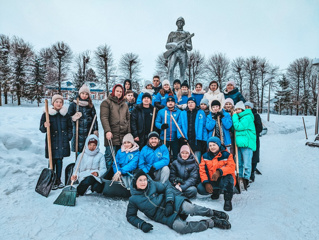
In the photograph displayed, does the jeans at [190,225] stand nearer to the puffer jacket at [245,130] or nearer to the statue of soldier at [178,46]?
the puffer jacket at [245,130]

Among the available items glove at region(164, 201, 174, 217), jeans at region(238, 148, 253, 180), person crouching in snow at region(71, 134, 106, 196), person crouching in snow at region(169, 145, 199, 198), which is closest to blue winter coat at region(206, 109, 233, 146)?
jeans at region(238, 148, 253, 180)

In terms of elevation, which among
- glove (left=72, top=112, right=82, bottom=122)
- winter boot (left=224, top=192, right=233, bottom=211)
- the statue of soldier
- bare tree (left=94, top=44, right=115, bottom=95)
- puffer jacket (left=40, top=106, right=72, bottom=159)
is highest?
bare tree (left=94, top=44, right=115, bottom=95)

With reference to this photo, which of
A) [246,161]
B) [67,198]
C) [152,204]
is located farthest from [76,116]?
[246,161]

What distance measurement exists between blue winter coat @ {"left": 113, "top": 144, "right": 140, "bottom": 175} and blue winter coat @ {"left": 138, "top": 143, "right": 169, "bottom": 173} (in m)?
0.10

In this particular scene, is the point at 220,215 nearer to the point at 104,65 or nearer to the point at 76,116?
the point at 76,116

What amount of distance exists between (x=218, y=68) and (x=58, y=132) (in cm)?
3148

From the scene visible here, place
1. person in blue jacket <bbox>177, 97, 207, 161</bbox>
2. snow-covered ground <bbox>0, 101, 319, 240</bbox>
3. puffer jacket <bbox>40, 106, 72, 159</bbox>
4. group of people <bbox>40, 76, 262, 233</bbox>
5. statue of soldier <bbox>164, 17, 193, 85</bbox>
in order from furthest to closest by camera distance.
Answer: statue of soldier <bbox>164, 17, 193, 85</bbox>, person in blue jacket <bbox>177, 97, 207, 161</bbox>, puffer jacket <bbox>40, 106, 72, 159</bbox>, group of people <bbox>40, 76, 262, 233</bbox>, snow-covered ground <bbox>0, 101, 319, 240</bbox>

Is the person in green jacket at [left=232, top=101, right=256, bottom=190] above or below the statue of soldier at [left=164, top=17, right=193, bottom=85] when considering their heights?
below

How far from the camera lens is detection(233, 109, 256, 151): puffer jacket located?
410 cm

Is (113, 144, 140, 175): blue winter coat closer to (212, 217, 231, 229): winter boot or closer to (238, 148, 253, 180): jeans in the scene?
(212, 217, 231, 229): winter boot

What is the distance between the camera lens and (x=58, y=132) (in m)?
3.74

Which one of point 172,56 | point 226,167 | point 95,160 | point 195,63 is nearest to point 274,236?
point 226,167

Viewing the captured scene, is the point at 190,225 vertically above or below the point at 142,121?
below

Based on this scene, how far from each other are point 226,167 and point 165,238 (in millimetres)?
1574
